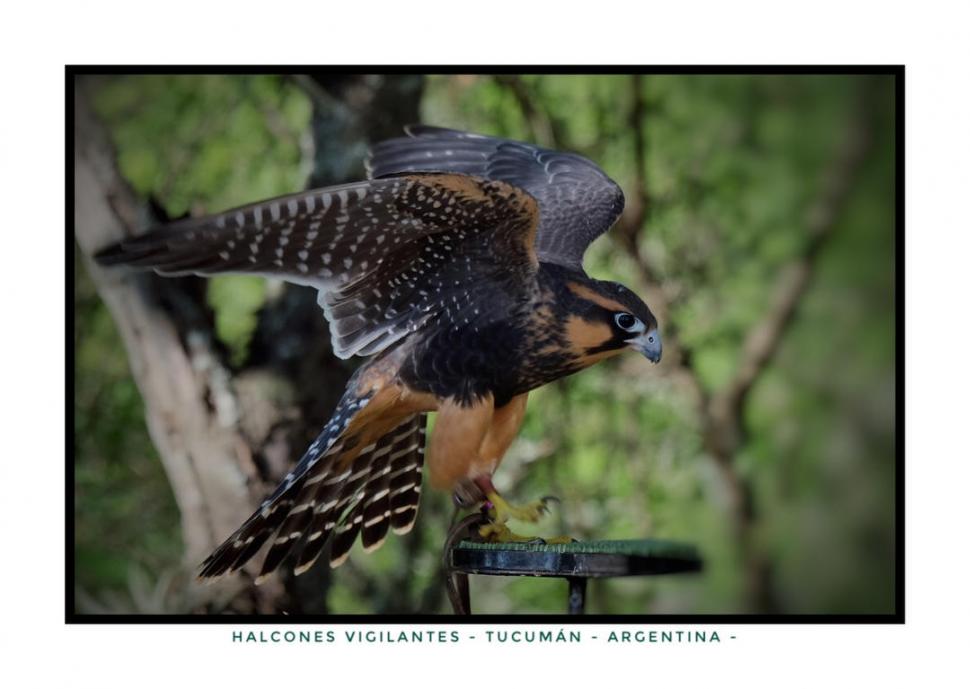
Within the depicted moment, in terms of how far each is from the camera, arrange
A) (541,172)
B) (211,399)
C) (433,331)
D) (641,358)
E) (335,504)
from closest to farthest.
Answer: (433,331) → (335,504) → (541,172) → (211,399) → (641,358)

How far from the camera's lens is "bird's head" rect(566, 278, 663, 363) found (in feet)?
9.16

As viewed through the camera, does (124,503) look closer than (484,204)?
No

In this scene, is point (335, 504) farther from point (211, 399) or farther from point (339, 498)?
point (211, 399)

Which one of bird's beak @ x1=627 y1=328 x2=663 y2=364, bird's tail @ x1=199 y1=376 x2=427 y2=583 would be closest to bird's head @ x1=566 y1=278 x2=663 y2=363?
bird's beak @ x1=627 y1=328 x2=663 y2=364

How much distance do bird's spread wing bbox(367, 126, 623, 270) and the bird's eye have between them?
1.23ft

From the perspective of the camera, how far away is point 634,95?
185 inches

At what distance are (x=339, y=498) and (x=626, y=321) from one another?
1013 millimetres

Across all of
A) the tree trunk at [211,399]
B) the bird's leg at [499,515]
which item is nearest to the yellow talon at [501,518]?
the bird's leg at [499,515]

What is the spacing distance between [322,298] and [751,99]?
2635mm

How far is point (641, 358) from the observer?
15.8ft

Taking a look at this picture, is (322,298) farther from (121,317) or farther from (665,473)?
(665,473)

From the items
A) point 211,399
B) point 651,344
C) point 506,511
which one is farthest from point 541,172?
point 211,399

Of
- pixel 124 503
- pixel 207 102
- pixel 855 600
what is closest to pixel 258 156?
pixel 207 102
